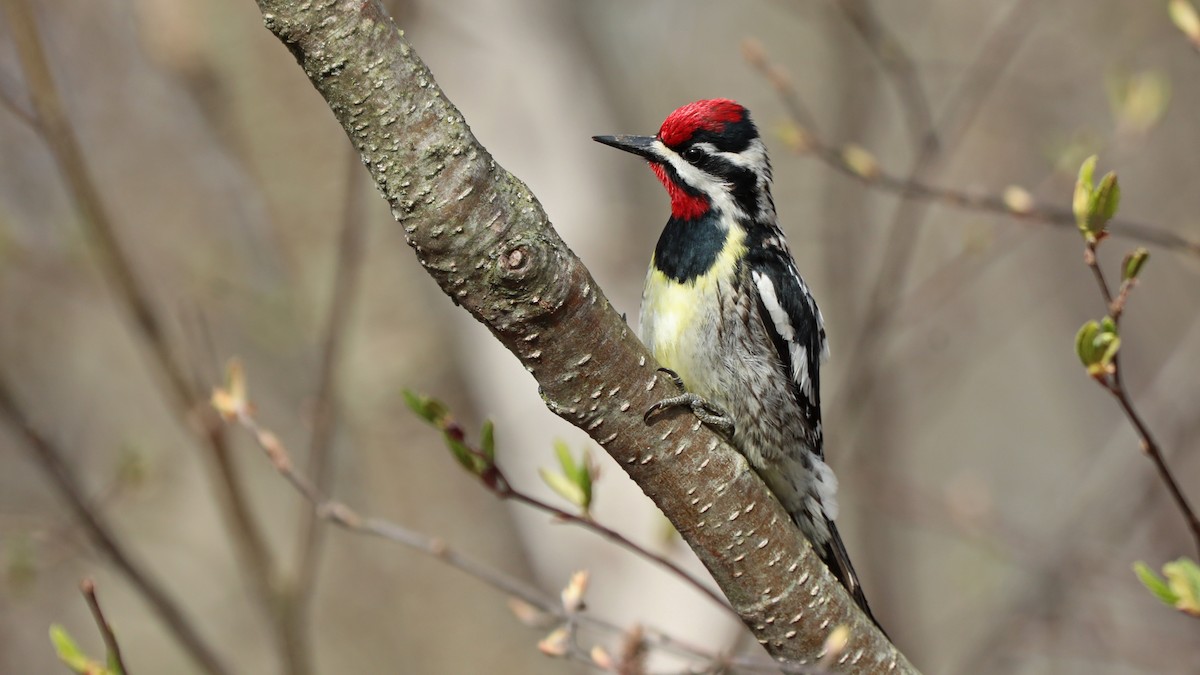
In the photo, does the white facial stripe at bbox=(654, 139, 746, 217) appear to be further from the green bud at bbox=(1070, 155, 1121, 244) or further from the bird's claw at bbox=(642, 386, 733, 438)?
the green bud at bbox=(1070, 155, 1121, 244)

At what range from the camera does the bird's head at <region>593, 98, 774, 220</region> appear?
112 inches

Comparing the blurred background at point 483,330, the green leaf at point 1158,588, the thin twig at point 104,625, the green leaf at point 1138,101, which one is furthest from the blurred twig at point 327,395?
the green leaf at point 1138,101

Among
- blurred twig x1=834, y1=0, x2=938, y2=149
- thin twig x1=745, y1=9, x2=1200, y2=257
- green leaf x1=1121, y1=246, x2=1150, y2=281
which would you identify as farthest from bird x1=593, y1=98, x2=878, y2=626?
green leaf x1=1121, y1=246, x2=1150, y2=281

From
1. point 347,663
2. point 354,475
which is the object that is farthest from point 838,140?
point 347,663

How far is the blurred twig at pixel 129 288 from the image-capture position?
2.67m

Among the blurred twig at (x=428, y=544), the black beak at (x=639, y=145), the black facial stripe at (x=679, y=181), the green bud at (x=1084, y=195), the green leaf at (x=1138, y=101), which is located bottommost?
the blurred twig at (x=428, y=544)

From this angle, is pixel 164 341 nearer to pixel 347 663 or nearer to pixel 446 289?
pixel 446 289

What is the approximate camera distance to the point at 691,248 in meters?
2.92

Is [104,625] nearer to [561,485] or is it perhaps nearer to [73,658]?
[73,658]

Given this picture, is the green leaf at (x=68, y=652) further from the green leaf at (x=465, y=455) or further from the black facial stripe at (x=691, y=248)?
the black facial stripe at (x=691, y=248)

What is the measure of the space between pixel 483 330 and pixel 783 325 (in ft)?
7.10

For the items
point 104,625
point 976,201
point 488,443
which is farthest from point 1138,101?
point 104,625

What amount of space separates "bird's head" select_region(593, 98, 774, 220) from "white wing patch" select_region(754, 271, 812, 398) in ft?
0.77

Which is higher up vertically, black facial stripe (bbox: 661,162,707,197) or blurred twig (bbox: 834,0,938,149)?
blurred twig (bbox: 834,0,938,149)
